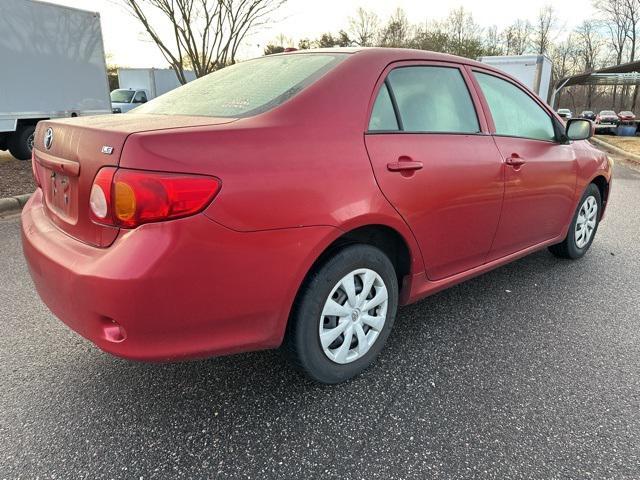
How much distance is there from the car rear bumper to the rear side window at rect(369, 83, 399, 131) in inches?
24.2

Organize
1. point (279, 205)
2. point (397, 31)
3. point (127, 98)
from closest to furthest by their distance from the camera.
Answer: point (279, 205) < point (127, 98) < point (397, 31)

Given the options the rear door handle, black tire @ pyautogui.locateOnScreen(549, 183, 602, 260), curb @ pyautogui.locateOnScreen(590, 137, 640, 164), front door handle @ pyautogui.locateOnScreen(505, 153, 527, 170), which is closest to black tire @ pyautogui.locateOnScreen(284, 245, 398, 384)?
the rear door handle

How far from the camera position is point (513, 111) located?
10.8ft

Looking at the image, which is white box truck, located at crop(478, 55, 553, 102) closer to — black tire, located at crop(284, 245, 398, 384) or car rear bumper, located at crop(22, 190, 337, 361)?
black tire, located at crop(284, 245, 398, 384)

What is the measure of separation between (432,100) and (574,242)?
2.28 metres

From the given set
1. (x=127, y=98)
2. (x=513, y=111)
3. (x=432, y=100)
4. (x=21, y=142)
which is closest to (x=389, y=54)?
(x=432, y=100)

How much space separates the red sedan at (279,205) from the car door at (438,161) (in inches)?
0.4

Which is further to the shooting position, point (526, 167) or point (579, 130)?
point (579, 130)

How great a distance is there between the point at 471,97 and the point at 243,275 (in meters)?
1.92

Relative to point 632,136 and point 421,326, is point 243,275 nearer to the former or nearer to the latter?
point 421,326

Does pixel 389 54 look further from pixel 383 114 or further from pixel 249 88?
pixel 249 88

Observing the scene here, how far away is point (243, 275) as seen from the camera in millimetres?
1833

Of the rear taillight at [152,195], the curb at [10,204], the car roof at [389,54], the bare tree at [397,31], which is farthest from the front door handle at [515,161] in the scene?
the bare tree at [397,31]

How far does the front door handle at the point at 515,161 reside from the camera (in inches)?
118
